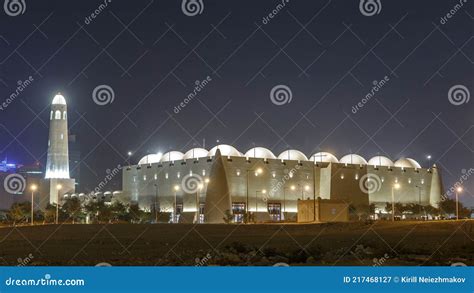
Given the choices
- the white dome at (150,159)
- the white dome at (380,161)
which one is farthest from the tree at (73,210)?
the white dome at (380,161)

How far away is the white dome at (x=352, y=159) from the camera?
75.1 meters

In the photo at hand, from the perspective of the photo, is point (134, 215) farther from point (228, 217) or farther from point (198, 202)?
point (228, 217)

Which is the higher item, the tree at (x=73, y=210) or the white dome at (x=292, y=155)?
the white dome at (x=292, y=155)

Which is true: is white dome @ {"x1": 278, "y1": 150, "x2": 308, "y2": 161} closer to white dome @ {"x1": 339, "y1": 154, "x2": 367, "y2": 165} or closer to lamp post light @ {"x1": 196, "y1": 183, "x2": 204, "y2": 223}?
white dome @ {"x1": 339, "y1": 154, "x2": 367, "y2": 165}

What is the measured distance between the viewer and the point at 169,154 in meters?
71.3

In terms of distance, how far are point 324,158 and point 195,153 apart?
51.1ft

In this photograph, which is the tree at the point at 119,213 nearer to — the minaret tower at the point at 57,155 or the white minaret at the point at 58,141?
the minaret tower at the point at 57,155

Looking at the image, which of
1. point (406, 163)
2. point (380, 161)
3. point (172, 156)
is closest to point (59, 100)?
point (172, 156)

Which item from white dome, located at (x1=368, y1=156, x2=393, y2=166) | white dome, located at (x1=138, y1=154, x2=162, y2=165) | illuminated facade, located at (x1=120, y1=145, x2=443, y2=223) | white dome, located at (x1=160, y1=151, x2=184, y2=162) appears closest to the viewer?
illuminated facade, located at (x1=120, y1=145, x2=443, y2=223)

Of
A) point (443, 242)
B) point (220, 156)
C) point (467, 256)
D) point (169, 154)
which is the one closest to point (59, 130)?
point (169, 154)

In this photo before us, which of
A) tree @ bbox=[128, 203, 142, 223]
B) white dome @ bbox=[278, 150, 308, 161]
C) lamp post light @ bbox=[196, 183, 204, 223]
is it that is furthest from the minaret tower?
white dome @ bbox=[278, 150, 308, 161]

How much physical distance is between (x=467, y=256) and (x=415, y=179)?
66842mm

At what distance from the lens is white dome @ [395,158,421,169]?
79481mm

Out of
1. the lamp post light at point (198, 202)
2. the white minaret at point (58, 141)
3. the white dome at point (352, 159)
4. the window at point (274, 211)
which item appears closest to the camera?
the lamp post light at point (198, 202)
